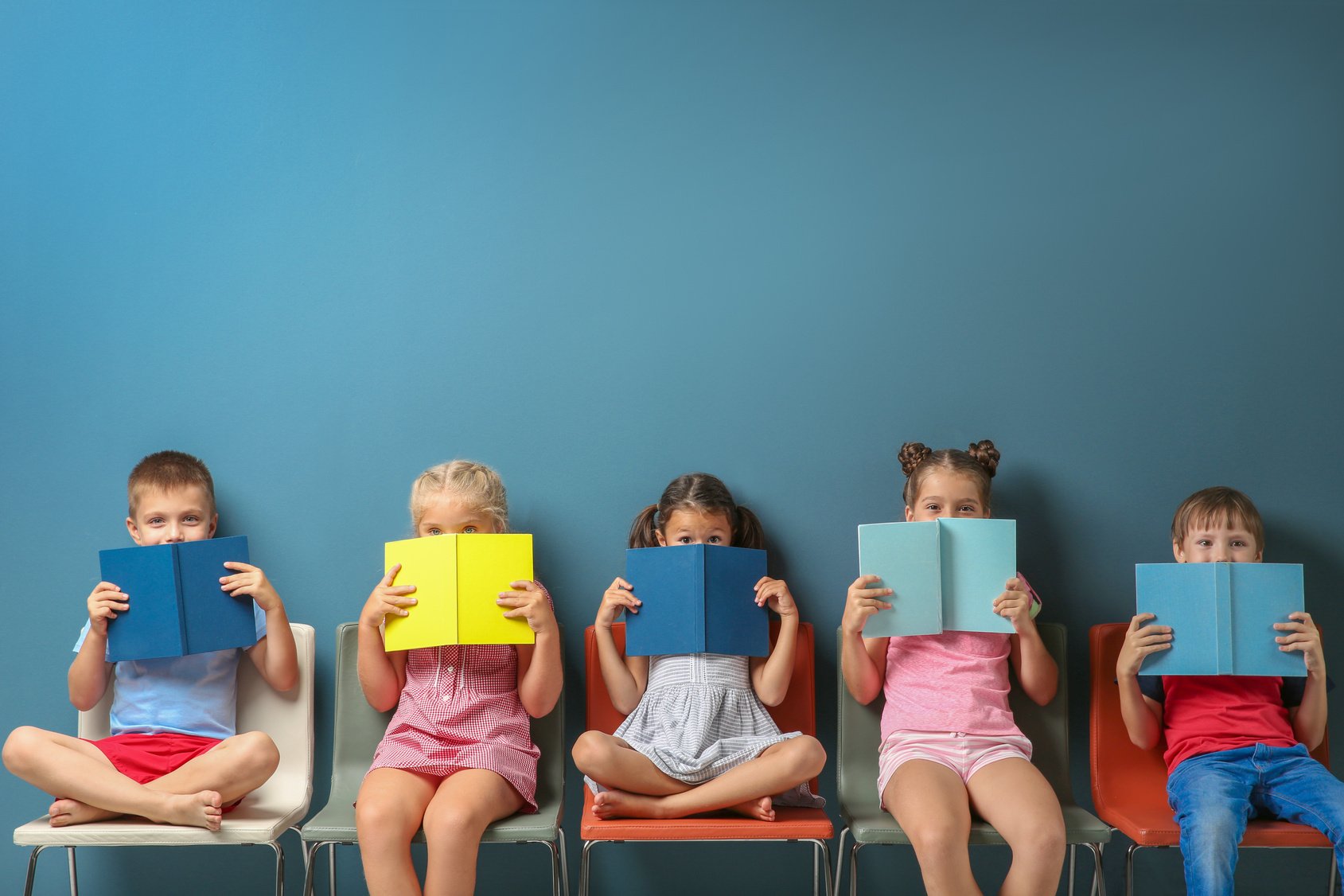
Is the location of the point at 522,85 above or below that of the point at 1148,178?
above

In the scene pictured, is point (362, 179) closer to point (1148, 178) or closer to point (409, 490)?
point (409, 490)

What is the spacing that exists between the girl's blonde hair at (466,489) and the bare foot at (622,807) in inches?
28.6

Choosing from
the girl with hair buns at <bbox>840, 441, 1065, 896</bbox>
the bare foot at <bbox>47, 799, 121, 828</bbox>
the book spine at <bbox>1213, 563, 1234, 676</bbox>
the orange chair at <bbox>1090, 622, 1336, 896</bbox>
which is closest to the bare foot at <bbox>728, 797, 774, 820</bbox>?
the girl with hair buns at <bbox>840, 441, 1065, 896</bbox>

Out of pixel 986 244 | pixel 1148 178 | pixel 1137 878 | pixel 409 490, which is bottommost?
pixel 1137 878

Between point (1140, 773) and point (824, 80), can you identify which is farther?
point (824, 80)

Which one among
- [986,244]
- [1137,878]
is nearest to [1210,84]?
[986,244]

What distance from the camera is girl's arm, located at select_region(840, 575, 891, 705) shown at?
2.32m

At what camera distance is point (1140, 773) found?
2.47 m

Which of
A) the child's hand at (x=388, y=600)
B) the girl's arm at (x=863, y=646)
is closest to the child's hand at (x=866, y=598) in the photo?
the girl's arm at (x=863, y=646)

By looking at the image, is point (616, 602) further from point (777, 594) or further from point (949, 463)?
point (949, 463)

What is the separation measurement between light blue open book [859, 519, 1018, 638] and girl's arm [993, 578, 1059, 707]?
2 cm

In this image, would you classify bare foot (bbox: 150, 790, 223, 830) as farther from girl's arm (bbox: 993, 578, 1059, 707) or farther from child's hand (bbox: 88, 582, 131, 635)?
girl's arm (bbox: 993, 578, 1059, 707)

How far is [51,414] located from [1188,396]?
120 inches

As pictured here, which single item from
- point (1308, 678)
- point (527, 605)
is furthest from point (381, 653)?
point (1308, 678)
